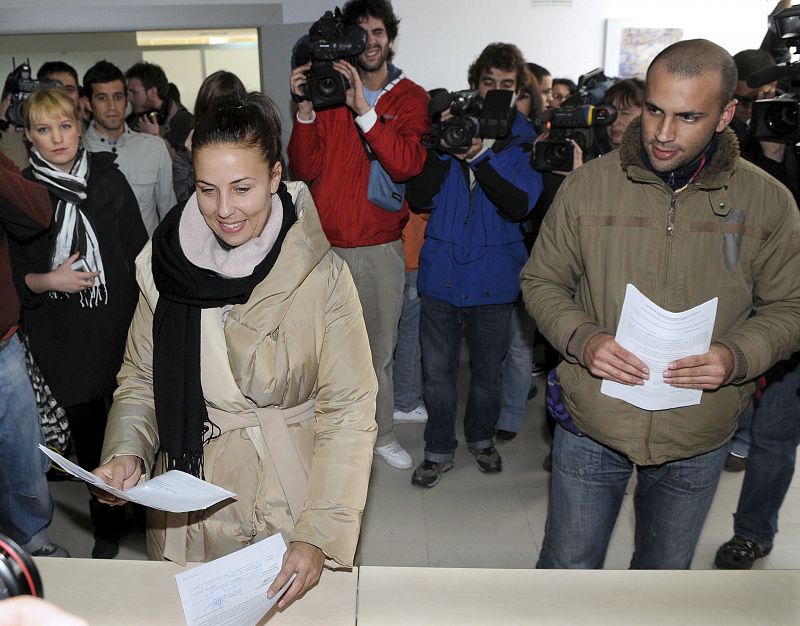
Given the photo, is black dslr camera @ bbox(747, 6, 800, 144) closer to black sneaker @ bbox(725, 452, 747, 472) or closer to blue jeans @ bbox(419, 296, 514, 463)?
blue jeans @ bbox(419, 296, 514, 463)

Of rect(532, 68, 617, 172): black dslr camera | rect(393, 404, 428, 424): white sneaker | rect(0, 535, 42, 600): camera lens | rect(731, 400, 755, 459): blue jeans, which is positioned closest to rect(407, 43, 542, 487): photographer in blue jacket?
rect(532, 68, 617, 172): black dslr camera

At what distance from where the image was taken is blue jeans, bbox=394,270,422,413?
388 cm

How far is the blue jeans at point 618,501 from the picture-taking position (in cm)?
187

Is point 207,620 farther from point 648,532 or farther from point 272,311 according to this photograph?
point 648,532

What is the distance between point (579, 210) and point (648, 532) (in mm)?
838

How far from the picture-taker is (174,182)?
11.3 feet

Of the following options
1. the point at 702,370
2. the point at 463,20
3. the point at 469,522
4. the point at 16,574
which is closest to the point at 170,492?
the point at 16,574

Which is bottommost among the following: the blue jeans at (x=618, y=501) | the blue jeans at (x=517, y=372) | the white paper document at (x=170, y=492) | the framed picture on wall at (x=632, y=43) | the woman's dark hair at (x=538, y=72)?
the blue jeans at (x=517, y=372)

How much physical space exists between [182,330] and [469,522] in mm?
1875

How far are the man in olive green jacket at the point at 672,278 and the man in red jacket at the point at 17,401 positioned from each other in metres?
1.54

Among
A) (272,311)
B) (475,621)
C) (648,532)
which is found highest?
(272,311)

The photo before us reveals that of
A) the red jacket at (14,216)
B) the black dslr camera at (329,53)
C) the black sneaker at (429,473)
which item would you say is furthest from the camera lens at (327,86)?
the black sneaker at (429,473)

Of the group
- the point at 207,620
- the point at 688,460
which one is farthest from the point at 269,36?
the point at 207,620

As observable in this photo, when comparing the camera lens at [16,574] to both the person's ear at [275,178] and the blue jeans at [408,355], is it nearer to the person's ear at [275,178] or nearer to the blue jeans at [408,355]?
the person's ear at [275,178]
